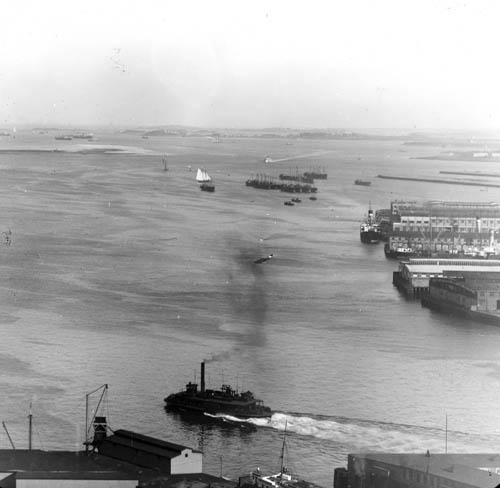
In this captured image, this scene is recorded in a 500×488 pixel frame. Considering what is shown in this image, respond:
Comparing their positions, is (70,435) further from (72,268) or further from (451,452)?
(72,268)

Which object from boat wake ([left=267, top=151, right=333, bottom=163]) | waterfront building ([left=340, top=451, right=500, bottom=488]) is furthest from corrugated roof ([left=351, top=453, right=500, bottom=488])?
boat wake ([left=267, top=151, right=333, bottom=163])

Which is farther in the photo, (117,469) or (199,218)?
(199,218)

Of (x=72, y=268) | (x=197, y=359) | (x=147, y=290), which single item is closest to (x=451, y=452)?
(x=197, y=359)

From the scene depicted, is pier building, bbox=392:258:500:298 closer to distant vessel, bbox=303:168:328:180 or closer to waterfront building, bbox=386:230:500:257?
waterfront building, bbox=386:230:500:257

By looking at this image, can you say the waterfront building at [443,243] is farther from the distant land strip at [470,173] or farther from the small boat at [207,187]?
the distant land strip at [470,173]

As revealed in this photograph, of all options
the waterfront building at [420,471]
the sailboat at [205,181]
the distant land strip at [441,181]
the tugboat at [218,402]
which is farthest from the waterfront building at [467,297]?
the distant land strip at [441,181]

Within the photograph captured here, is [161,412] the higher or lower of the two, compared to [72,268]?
lower

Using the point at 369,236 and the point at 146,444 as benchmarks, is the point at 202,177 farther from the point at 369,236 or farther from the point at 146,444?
the point at 146,444

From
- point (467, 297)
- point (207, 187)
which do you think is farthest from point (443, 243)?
point (207, 187)
